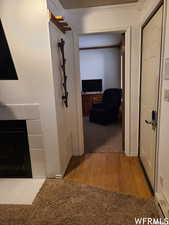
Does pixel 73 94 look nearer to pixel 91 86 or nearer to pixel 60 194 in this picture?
pixel 60 194

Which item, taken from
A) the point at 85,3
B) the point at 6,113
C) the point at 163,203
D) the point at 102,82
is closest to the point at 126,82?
the point at 85,3

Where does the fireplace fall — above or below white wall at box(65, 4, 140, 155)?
below

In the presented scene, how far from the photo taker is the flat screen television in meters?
5.79

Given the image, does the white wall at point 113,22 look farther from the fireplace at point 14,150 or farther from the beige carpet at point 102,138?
the fireplace at point 14,150

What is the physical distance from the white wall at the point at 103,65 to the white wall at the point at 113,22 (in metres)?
3.19

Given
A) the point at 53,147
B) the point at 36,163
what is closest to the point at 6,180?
the point at 36,163

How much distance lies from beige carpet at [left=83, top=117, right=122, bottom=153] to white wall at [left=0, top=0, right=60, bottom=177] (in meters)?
1.24

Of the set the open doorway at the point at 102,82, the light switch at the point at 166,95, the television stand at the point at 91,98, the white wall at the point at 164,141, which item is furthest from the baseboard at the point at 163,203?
the television stand at the point at 91,98

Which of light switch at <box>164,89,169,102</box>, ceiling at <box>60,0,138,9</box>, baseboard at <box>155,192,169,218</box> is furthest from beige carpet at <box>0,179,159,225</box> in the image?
ceiling at <box>60,0,138,9</box>

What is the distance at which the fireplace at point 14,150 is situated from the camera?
2.26 meters

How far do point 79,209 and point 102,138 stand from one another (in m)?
2.12

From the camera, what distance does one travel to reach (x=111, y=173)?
2465 millimetres

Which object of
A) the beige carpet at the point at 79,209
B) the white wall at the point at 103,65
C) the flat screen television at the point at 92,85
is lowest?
the beige carpet at the point at 79,209

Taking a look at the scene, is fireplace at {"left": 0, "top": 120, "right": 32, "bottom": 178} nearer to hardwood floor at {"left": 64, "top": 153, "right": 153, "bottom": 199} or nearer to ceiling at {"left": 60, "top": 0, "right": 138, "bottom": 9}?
hardwood floor at {"left": 64, "top": 153, "right": 153, "bottom": 199}
